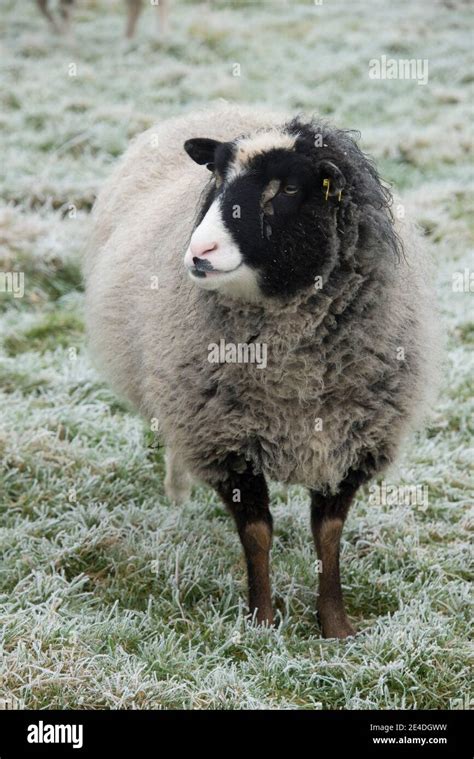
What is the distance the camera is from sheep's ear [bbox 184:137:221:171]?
3697 millimetres

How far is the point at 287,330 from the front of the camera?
11.4ft

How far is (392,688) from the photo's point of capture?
3561 millimetres

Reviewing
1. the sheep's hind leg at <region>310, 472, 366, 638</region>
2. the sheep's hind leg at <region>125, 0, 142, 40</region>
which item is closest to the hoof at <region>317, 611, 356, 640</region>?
the sheep's hind leg at <region>310, 472, 366, 638</region>

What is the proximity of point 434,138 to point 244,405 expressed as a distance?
27.7 ft

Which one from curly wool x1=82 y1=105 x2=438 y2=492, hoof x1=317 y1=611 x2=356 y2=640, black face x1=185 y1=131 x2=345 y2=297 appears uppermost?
black face x1=185 y1=131 x2=345 y2=297

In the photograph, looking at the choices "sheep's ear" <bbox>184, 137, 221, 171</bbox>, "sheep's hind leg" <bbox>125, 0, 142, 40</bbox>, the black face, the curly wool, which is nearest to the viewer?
the black face

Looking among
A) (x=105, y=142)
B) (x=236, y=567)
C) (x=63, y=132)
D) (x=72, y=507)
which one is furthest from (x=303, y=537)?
(x=63, y=132)

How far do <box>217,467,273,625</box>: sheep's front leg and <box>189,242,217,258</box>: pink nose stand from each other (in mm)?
978

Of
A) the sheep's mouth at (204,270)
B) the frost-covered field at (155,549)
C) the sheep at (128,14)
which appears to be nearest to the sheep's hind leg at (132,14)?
the sheep at (128,14)

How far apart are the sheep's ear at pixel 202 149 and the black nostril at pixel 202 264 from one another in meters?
0.65

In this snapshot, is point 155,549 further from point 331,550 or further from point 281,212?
point 281,212

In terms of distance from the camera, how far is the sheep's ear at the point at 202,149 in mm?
3697

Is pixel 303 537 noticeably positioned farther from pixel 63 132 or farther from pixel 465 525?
pixel 63 132

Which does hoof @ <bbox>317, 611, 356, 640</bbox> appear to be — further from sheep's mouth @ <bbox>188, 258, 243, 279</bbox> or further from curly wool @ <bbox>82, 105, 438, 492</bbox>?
sheep's mouth @ <bbox>188, 258, 243, 279</bbox>
